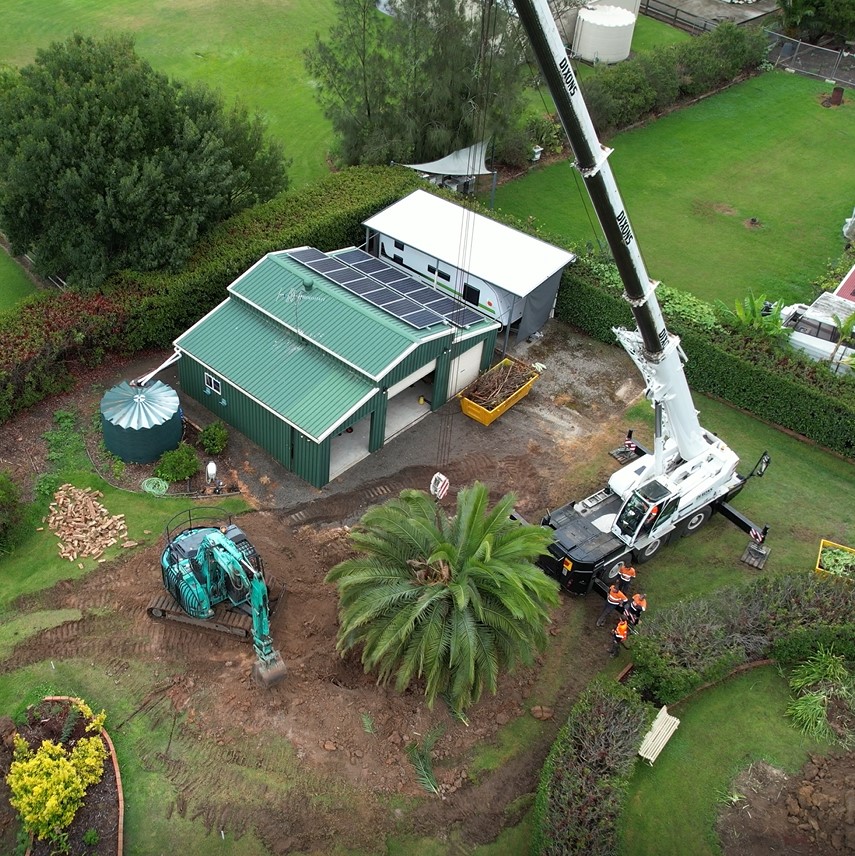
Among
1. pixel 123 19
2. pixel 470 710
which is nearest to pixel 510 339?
pixel 470 710

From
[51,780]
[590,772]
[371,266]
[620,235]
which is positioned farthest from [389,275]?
[51,780]

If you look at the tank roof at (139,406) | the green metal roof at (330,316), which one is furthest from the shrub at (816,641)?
the tank roof at (139,406)

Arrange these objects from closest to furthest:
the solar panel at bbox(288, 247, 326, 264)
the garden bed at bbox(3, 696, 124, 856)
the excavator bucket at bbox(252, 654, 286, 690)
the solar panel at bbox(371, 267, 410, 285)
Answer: the garden bed at bbox(3, 696, 124, 856)
the excavator bucket at bbox(252, 654, 286, 690)
the solar panel at bbox(288, 247, 326, 264)
the solar panel at bbox(371, 267, 410, 285)

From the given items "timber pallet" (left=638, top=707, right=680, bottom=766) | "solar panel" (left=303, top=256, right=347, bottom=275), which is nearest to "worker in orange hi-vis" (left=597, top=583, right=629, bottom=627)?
"timber pallet" (left=638, top=707, right=680, bottom=766)

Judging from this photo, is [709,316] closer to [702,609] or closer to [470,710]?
[702,609]

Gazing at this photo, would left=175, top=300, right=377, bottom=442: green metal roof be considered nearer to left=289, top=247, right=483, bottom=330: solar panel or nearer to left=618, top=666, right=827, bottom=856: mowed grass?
left=289, top=247, right=483, bottom=330: solar panel

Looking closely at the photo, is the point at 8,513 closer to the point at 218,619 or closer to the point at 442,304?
the point at 218,619

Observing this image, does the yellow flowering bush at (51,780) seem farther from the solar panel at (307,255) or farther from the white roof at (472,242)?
the white roof at (472,242)
